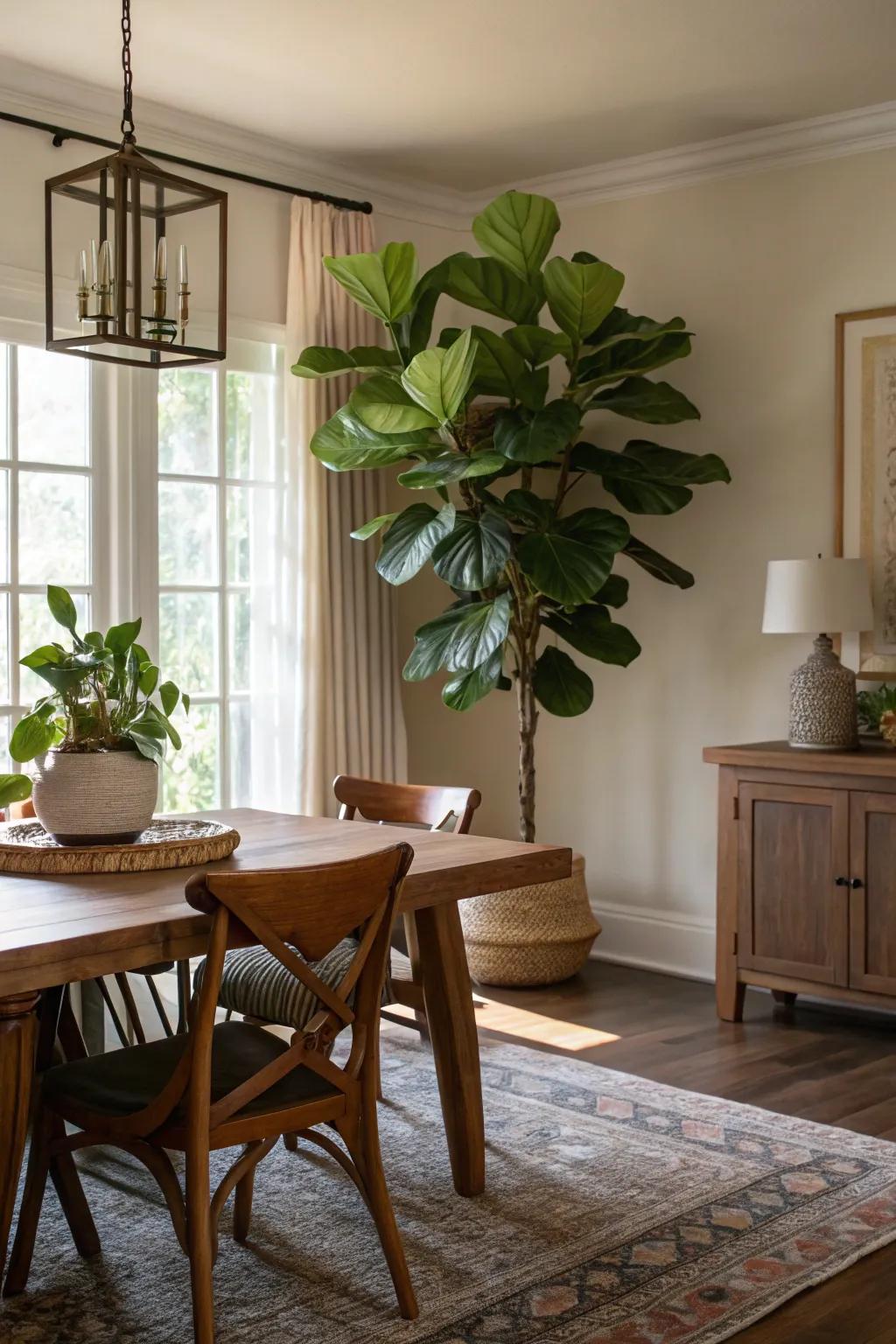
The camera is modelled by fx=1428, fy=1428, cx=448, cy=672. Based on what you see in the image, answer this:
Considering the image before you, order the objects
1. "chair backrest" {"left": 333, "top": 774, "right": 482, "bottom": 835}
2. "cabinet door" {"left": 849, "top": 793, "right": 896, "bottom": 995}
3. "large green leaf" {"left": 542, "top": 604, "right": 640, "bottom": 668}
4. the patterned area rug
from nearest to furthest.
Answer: the patterned area rug < "chair backrest" {"left": 333, "top": 774, "right": 482, "bottom": 835} < "cabinet door" {"left": 849, "top": 793, "right": 896, "bottom": 995} < "large green leaf" {"left": 542, "top": 604, "right": 640, "bottom": 668}

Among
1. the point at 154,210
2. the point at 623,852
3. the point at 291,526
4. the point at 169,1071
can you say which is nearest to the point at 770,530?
the point at 623,852

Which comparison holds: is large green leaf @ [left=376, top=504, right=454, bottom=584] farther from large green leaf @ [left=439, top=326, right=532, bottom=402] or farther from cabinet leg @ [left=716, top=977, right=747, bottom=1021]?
cabinet leg @ [left=716, top=977, right=747, bottom=1021]

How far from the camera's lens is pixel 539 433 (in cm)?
444

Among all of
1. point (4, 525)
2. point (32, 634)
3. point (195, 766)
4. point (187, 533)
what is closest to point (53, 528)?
point (4, 525)

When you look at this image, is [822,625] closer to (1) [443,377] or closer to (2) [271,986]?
(1) [443,377]

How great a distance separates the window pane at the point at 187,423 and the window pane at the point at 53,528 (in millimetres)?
354

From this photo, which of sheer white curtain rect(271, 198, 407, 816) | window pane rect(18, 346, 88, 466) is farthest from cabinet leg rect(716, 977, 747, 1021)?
window pane rect(18, 346, 88, 466)

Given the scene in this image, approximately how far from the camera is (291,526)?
17.0 ft

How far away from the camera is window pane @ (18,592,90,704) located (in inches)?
173

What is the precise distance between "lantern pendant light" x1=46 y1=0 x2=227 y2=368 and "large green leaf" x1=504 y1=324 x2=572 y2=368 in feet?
5.96

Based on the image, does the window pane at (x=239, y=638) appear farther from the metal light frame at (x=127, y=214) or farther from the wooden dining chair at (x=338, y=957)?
the metal light frame at (x=127, y=214)

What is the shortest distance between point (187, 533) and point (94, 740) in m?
2.21

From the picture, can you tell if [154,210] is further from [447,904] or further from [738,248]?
[738,248]

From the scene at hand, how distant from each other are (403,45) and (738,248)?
1.47m
